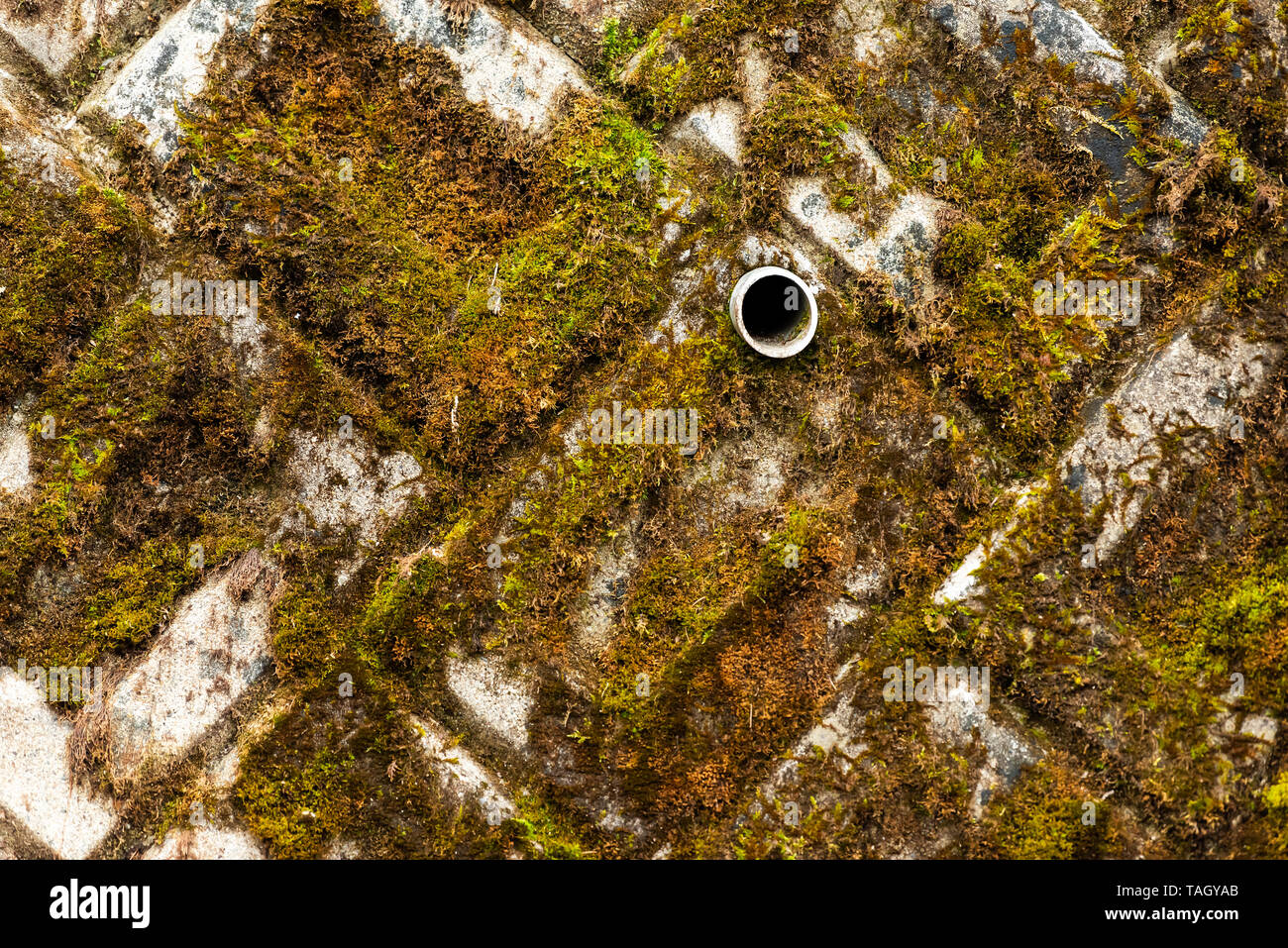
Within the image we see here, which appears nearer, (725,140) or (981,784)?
(981,784)

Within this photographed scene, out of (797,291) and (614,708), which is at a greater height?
(797,291)

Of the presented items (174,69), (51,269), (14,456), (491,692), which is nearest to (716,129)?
(174,69)

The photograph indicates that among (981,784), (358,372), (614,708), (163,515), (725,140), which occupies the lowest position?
(981,784)

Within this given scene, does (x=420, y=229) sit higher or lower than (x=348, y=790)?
higher

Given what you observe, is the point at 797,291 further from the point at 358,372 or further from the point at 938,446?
the point at 358,372

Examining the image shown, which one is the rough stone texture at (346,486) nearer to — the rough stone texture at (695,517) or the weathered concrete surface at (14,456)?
the rough stone texture at (695,517)

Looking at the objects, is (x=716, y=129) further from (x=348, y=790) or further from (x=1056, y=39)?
(x=348, y=790)

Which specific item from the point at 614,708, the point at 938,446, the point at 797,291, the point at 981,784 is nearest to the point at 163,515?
the point at 614,708
